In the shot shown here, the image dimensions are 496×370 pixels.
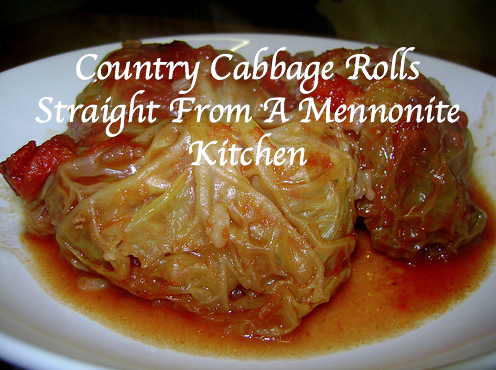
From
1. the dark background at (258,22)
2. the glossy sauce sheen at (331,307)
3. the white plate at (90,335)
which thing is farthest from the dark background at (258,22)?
the glossy sauce sheen at (331,307)

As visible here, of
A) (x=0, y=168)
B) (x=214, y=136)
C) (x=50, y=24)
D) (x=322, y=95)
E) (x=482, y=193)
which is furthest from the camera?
(x=50, y=24)

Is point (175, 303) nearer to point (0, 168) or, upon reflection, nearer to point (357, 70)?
point (0, 168)

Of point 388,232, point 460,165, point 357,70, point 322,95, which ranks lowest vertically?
point 388,232

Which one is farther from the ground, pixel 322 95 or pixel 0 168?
pixel 322 95

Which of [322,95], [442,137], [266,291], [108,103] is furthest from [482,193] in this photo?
[108,103]

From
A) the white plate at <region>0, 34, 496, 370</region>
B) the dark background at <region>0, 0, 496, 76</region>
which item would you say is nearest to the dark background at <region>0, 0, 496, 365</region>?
the dark background at <region>0, 0, 496, 76</region>

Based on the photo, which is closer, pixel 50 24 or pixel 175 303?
pixel 175 303

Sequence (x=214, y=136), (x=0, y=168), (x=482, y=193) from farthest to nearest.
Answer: (x=482, y=193) → (x=0, y=168) → (x=214, y=136)

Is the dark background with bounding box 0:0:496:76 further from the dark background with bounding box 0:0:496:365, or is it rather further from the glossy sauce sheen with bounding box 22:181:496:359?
the glossy sauce sheen with bounding box 22:181:496:359
